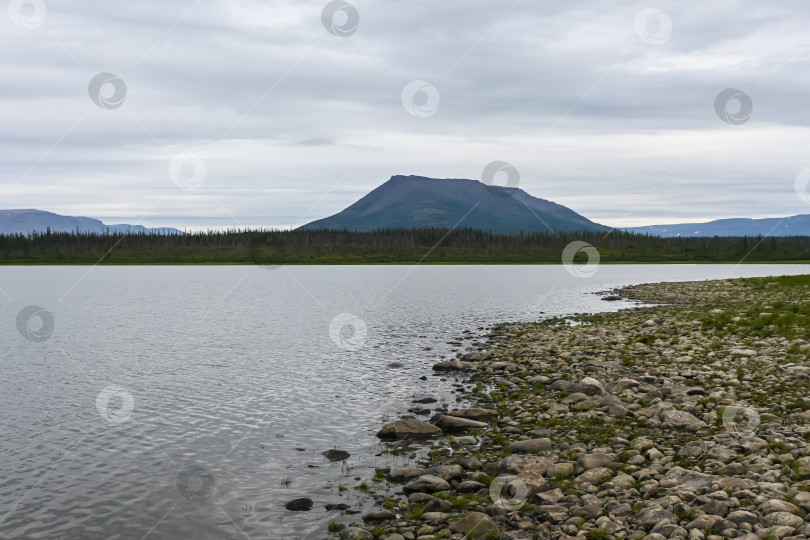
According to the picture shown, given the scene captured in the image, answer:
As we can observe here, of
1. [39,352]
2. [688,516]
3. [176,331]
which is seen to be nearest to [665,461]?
[688,516]

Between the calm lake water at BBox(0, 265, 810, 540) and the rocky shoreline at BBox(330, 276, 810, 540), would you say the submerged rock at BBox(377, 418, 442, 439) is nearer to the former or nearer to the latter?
the rocky shoreline at BBox(330, 276, 810, 540)

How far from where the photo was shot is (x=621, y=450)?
15.5 metres

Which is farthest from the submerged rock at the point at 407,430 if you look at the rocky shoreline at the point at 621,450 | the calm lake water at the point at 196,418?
the calm lake water at the point at 196,418

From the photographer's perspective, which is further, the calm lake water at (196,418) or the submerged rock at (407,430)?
the submerged rock at (407,430)

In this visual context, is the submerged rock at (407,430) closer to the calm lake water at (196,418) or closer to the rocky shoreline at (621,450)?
the rocky shoreline at (621,450)

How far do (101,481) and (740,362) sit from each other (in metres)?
23.3

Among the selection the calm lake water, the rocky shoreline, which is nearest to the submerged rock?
the rocky shoreline

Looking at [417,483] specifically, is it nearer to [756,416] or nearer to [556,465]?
[556,465]

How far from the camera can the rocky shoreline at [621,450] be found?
11.4 m

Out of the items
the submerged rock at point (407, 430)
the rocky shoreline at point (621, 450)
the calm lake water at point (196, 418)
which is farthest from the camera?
the submerged rock at point (407, 430)

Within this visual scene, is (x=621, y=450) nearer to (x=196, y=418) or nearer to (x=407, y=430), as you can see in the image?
(x=407, y=430)

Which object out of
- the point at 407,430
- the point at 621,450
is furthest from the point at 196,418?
the point at 621,450

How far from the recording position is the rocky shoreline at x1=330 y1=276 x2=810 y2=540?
1137 cm

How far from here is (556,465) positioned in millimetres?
14570
